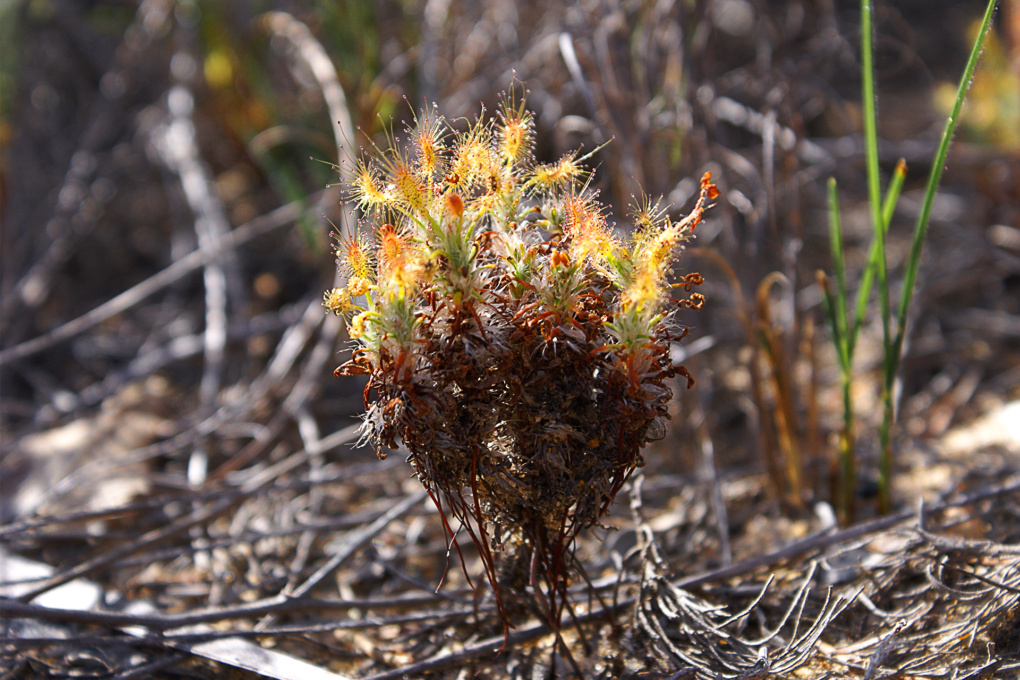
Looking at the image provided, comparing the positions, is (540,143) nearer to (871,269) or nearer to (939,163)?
(871,269)

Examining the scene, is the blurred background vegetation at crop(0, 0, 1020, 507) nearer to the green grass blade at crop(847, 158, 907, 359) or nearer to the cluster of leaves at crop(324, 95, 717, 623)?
the green grass blade at crop(847, 158, 907, 359)

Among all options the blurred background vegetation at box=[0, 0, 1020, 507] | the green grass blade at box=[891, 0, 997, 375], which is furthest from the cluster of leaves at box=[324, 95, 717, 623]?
the blurred background vegetation at box=[0, 0, 1020, 507]

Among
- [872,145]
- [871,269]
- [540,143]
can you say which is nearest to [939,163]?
[872,145]

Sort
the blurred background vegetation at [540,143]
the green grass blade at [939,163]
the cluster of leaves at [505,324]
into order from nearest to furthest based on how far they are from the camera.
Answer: the cluster of leaves at [505,324] → the green grass blade at [939,163] → the blurred background vegetation at [540,143]

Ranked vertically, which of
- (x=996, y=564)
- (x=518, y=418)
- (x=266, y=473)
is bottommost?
(x=996, y=564)

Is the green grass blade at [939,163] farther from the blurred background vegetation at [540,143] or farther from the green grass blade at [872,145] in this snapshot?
the blurred background vegetation at [540,143]

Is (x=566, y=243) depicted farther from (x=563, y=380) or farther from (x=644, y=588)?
(x=644, y=588)

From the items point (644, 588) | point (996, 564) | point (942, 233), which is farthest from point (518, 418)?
point (942, 233)

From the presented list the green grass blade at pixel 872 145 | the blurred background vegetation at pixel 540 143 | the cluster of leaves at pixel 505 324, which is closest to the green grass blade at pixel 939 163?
the green grass blade at pixel 872 145
